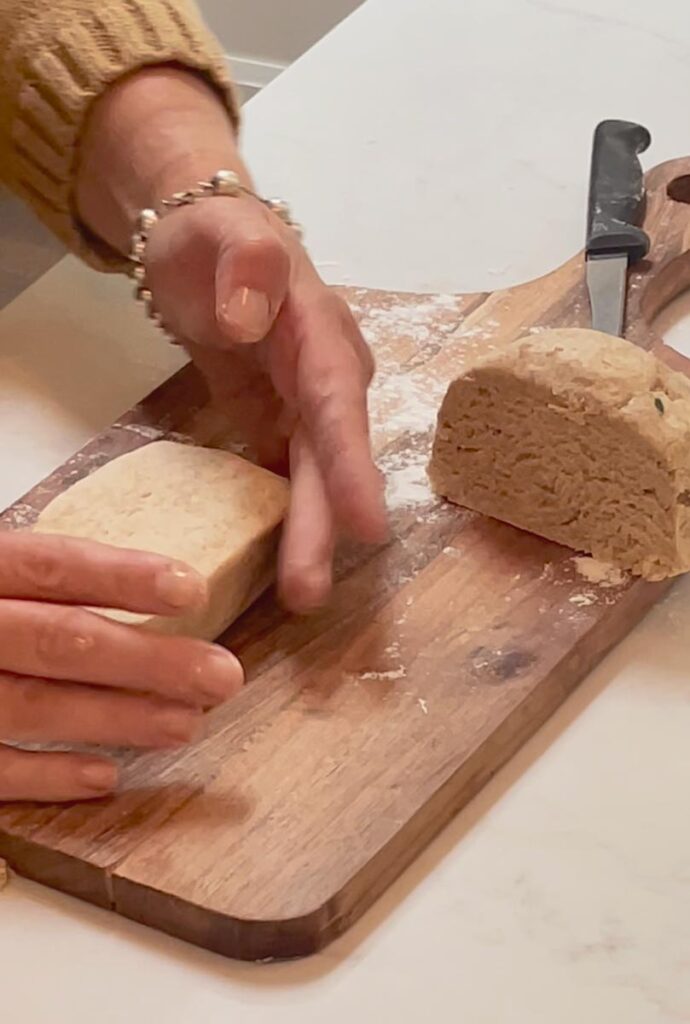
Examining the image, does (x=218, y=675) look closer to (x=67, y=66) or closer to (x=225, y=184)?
(x=225, y=184)

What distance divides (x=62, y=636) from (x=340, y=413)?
0.83 feet

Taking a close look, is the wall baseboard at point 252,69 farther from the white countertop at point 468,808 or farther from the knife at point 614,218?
the knife at point 614,218

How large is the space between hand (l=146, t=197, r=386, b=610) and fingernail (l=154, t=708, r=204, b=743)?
0.36 feet

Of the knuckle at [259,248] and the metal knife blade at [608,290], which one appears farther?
the metal knife blade at [608,290]

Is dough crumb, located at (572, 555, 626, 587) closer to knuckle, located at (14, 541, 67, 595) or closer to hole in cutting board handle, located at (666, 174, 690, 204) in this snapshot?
knuckle, located at (14, 541, 67, 595)

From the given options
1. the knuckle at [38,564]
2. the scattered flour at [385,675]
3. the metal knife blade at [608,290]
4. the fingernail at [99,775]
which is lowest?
the scattered flour at [385,675]

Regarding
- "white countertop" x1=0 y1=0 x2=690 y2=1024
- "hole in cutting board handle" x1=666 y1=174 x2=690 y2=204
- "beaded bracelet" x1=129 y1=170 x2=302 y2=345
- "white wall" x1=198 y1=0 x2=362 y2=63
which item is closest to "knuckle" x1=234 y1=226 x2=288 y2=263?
"beaded bracelet" x1=129 y1=170 x2=302 y2=345

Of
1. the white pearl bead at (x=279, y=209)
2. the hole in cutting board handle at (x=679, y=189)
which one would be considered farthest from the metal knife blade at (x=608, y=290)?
the white pearl bead at (x=279, y=209)

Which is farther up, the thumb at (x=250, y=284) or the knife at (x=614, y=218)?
the thumb at (x=250, y=284)

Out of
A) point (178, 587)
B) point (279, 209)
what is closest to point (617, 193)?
point (279, 209)

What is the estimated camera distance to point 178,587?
0.76 m

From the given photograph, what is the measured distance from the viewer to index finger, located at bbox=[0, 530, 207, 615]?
767mm

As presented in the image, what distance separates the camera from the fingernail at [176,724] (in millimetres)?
785

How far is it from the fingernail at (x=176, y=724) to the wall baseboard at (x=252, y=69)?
194cm
